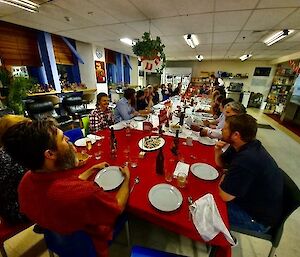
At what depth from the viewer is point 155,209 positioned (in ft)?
3.24

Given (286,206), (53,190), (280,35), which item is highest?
(280,35)

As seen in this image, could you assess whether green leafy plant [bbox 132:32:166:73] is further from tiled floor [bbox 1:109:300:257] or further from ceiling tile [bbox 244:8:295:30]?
tiled floor [bbox 1:109:300:257]

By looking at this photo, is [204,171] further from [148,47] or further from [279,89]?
[279,89]

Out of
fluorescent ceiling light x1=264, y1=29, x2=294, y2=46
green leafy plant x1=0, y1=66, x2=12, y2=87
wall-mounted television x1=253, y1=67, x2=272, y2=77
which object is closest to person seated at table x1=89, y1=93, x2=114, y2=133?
green leafy plant x1=0, y1=66, x2=12, y2=87

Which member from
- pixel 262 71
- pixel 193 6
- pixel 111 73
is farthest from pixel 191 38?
pixel 262 71

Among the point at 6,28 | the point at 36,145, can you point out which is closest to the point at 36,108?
the point at 6,28

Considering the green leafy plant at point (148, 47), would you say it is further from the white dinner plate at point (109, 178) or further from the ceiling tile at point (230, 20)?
the white dinner plate at point (109, 178)

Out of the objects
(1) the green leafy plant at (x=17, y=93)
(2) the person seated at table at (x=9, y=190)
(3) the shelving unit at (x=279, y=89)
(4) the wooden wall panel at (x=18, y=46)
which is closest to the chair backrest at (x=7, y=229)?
(2) the person seated at table at (x=9, y=190)

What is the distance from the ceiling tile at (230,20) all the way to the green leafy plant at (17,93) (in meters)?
4.61

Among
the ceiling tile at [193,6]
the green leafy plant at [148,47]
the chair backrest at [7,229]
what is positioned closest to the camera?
the chair backrest at [7,229]

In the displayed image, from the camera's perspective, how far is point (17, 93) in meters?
3.68

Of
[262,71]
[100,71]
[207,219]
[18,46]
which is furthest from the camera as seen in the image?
[262,71]

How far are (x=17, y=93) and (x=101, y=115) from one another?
8.72 ft

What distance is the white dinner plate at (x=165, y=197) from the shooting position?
99 centimetres
